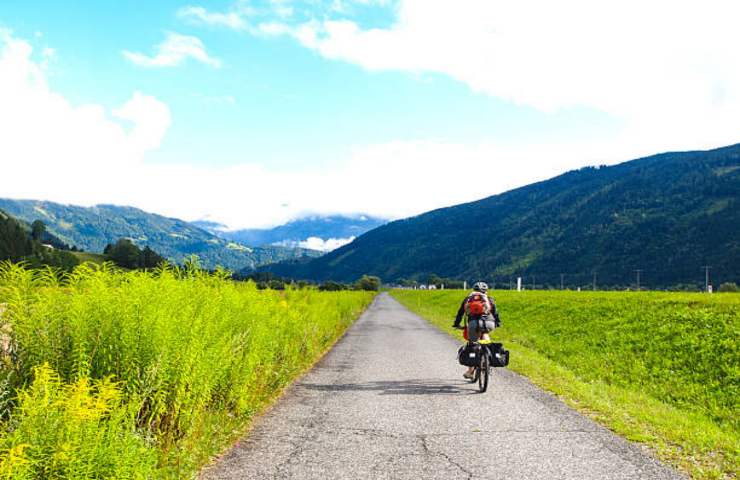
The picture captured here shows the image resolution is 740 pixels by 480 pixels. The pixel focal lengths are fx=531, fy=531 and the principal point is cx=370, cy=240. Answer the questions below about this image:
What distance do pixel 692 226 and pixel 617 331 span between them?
141 metres

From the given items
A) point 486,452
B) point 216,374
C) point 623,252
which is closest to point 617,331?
point 486,452

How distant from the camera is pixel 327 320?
66.7 feet

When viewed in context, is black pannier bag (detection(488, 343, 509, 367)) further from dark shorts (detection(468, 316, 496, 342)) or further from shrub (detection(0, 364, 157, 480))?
shrub (detection(0, 364, 157, 480))

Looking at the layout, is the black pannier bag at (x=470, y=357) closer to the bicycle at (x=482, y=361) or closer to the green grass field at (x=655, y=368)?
the bicycle at (x=482, y=361)

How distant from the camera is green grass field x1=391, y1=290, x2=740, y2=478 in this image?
8062mm

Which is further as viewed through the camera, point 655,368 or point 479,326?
point 655,368

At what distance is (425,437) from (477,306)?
5.02m

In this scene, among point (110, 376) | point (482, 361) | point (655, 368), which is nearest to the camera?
point (110, 376)

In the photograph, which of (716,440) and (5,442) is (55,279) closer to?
(5,442)

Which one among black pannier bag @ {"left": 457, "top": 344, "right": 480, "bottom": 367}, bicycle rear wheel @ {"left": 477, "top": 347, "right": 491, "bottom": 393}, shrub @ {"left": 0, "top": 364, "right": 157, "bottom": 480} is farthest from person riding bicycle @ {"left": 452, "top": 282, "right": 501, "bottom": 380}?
shrub @ {"left": 0, "top": 364, "right": 157, "bottom": 480}

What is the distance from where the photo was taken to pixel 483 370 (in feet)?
37.6

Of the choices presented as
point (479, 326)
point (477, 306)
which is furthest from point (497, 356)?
point (477, 306)

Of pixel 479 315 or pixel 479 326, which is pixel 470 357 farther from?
pixel 479 315

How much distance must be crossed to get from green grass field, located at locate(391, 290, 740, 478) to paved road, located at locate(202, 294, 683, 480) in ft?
2.52
